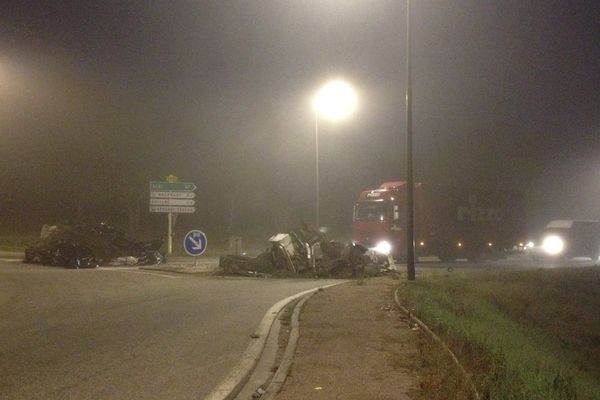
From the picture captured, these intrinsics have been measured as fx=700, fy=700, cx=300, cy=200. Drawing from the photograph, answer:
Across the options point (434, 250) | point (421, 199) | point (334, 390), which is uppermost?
point (421, 199)

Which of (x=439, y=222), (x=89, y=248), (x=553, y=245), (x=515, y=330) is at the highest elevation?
(x=439, y=222)

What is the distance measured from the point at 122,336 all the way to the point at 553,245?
3631cm

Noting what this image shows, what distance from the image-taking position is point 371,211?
35.9m

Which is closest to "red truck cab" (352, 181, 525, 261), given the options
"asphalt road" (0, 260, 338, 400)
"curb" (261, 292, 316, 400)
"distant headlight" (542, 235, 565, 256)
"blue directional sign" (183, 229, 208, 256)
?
"distant headlight" (542, 235, 565, 256)

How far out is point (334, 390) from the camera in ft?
23.1

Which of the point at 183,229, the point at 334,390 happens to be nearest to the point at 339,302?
the point at 334,390

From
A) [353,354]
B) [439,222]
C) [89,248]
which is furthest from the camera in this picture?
[439,222]

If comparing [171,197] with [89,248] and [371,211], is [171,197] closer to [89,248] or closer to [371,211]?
[89,248]

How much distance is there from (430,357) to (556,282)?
16936mm

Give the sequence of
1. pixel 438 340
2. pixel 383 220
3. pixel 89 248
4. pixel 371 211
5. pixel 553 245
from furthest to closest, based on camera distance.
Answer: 1. pixel 553 245
2. pixel 371 211
3. pixel 383 220
4. pixel 89 248
5. pixel 438 340

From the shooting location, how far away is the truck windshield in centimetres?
3534

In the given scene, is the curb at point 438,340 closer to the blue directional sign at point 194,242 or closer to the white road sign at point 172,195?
the blue directional sign at point 194,242

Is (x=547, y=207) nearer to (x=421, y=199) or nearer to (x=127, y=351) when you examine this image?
(x=421, y=199)

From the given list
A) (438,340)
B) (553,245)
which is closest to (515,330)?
(438,340)
